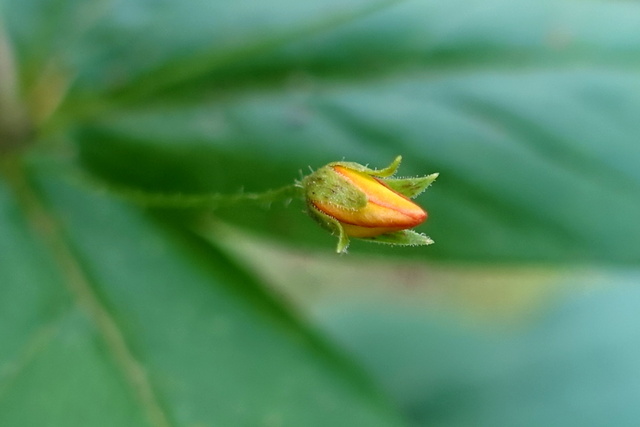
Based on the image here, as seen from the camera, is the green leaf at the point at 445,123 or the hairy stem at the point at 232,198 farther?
the green leaf at the point at 445,123

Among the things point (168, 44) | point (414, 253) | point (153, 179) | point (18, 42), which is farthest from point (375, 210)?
point (18, 42)

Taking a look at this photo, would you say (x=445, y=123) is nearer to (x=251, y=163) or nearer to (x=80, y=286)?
(x=251, y=163)

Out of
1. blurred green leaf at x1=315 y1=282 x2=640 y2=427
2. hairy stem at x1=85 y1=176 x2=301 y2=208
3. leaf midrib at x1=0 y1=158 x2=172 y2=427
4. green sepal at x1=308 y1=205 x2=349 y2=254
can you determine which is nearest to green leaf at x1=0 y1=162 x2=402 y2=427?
leaf midrib at x1=0 y1=158 x2=172 y2=427

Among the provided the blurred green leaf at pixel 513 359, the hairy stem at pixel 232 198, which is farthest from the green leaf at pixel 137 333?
the blurred green leaf at pixel 513 359

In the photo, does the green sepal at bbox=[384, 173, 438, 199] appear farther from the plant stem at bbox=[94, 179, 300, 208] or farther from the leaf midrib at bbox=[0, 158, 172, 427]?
the leaf midrib at bbox=[0, 158, 172, 427]

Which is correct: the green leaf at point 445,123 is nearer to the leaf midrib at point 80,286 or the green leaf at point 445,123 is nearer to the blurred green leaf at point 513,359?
the leaf midrib at point 80,286

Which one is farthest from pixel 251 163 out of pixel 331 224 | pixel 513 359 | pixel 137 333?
pixel 513 359

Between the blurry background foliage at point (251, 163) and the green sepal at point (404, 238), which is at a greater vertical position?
the blurry background foliage at point (251, 163)

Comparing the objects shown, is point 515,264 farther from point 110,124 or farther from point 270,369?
point 110,124
